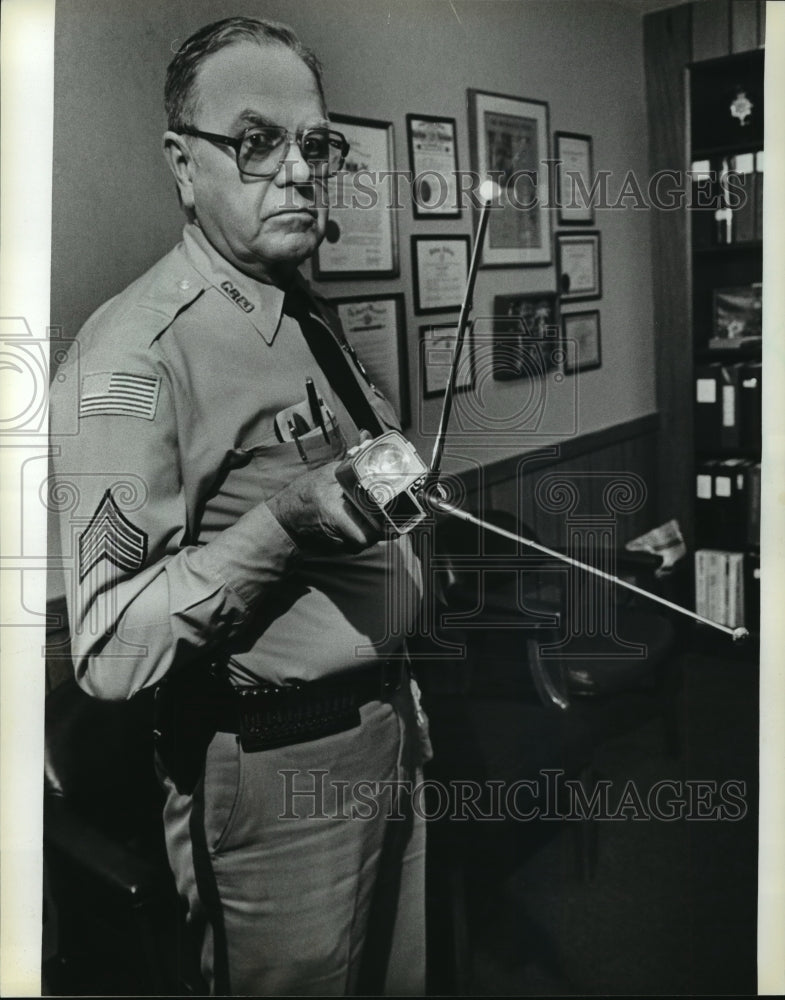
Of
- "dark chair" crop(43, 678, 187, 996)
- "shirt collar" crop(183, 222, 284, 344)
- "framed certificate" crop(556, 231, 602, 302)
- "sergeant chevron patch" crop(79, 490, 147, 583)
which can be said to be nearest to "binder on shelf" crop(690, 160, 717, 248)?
"framed certificate" crop(556, 231, 602, 302)

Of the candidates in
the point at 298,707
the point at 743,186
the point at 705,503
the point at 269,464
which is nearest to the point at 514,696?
the point at 298,707

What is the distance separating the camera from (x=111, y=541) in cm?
173

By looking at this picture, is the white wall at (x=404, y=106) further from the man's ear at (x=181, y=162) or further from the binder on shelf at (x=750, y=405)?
the binder on shelf at (x=750, y=405)

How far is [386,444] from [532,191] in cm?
54

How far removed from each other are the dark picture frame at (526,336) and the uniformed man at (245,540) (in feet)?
0.78

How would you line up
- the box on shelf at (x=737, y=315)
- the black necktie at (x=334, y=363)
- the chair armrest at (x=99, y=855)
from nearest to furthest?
the chair armrest at (x=99, y=855) → the black necktie at (x=334, y=363) → the box on shelf at (x=737, y=315)

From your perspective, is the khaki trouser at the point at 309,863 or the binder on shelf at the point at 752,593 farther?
the binder on shelf at the point at 752,593

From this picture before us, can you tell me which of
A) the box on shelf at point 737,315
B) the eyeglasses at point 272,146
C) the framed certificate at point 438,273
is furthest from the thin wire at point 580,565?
the eyeglasses at point 272,146

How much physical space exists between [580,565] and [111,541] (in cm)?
84

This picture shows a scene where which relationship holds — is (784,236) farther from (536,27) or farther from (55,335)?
(55,335)

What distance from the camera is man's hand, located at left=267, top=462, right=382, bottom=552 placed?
5.60 ft

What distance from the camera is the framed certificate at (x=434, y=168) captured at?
179cm

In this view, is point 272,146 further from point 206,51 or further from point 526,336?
point 526,336

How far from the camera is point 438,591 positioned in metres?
1.82
